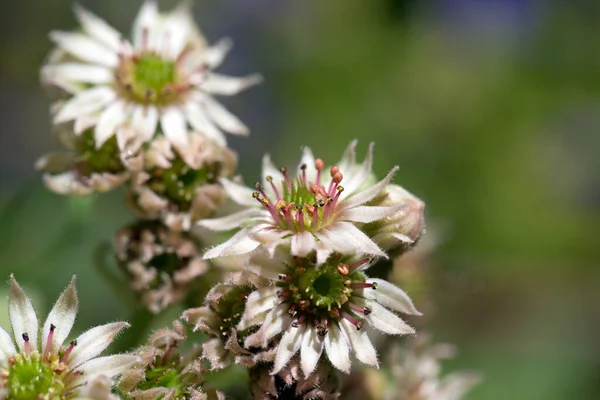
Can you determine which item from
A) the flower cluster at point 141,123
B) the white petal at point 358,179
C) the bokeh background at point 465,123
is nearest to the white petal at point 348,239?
the white petal at point 358,179

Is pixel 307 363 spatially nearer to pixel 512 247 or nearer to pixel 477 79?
pixel 512 247

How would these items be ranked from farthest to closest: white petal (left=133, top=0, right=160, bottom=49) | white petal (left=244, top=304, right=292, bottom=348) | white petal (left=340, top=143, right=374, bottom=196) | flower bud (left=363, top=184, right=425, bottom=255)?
white petal (left=133, top=0, right=160, bottom=49), white petal (left=340, top=143, right=374, bottom=196), flower bud (left=363, top=184, right=425, bottom=255), white petal (left=244, top=304, right=292, bottom=348)

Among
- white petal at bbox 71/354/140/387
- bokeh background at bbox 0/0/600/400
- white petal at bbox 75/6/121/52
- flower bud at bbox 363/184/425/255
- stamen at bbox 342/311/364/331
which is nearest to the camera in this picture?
white petal at bbox 71/354/140/387

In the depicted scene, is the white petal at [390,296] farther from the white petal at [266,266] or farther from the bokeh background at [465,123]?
the bokeh background at [465,123]

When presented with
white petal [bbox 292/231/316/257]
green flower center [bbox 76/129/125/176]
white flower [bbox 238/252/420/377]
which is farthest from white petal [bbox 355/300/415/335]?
green flower center [bbox 76/129/125/176]

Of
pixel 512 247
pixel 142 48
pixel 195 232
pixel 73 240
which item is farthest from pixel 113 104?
pixel 512 247

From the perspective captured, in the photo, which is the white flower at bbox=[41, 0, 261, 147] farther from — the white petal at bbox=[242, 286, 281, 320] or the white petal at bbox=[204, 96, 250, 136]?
the white petal at bbox=[242, 286, 281, 320]
